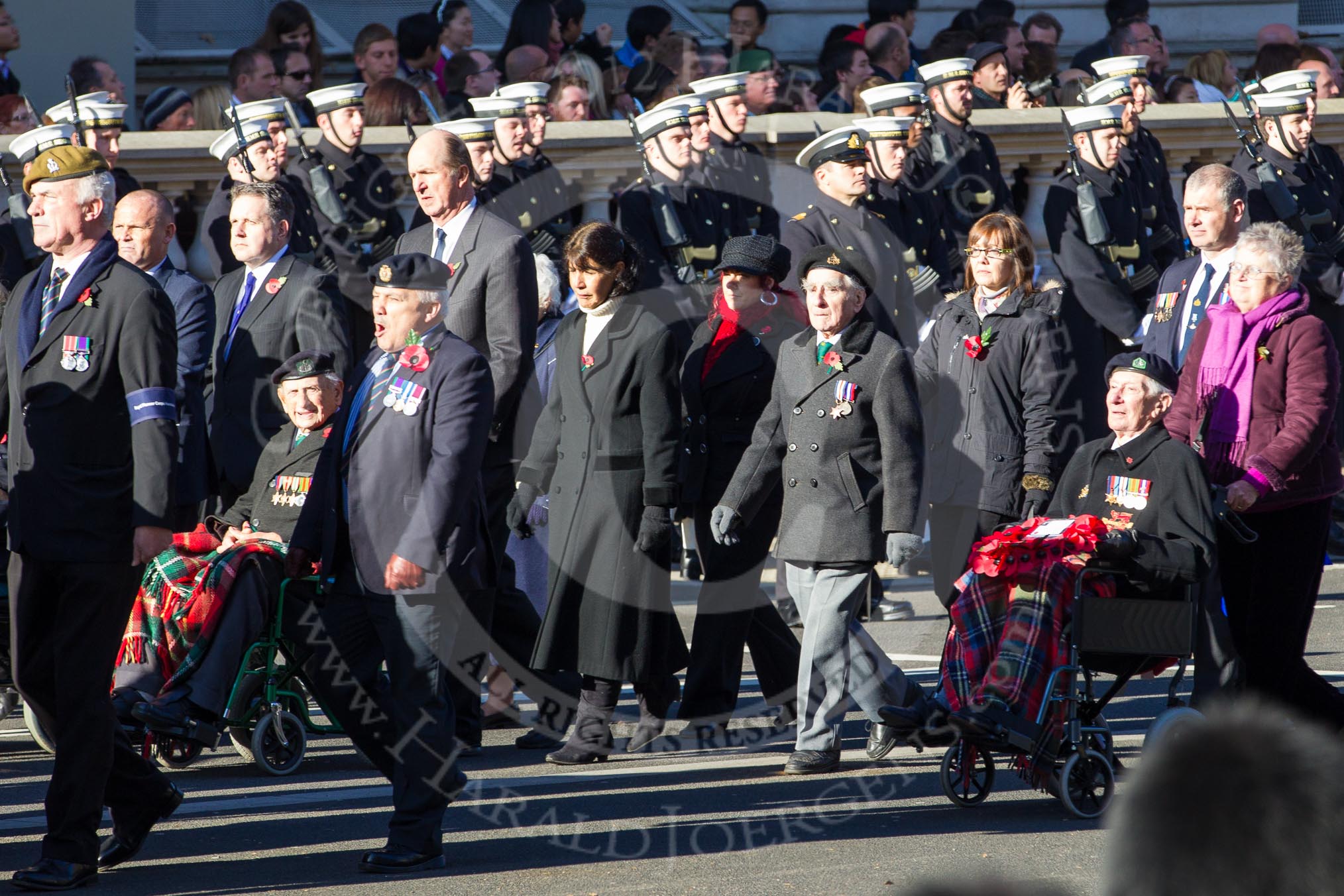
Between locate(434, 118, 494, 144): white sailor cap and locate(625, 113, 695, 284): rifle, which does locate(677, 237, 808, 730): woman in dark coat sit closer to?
locate(625, 113, 695, 284): rifle

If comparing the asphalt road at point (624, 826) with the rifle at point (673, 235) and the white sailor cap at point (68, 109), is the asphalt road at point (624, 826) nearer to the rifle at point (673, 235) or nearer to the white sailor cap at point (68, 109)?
the rifle at point (673, 235)

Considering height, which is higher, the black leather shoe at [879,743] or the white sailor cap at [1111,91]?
the white sailor cap at [1111,91]

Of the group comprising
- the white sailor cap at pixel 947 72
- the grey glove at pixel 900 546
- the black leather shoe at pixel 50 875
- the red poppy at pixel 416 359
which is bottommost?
the black leather shoe at pixel 50 875

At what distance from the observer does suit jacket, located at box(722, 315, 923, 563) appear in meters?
6.57

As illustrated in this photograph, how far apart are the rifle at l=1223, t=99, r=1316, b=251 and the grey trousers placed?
19.2 feet

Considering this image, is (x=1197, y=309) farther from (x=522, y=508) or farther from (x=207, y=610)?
(x=207, y=610)

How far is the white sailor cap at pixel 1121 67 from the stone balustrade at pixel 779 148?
416 millimetres

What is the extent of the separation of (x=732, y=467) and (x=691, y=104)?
144 inches

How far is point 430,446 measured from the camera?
5492mm

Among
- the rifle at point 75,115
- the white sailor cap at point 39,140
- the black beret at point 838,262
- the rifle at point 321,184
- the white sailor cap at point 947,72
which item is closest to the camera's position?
the black beret at point 838,262

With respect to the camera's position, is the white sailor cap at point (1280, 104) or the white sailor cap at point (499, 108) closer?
the white sailor cap at point (499, 108)

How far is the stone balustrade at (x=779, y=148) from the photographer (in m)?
11.0

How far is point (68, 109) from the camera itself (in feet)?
33.6

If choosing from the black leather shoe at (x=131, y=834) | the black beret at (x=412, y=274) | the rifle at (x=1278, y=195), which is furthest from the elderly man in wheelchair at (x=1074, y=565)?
the rifle at (x=1278, y=195)
